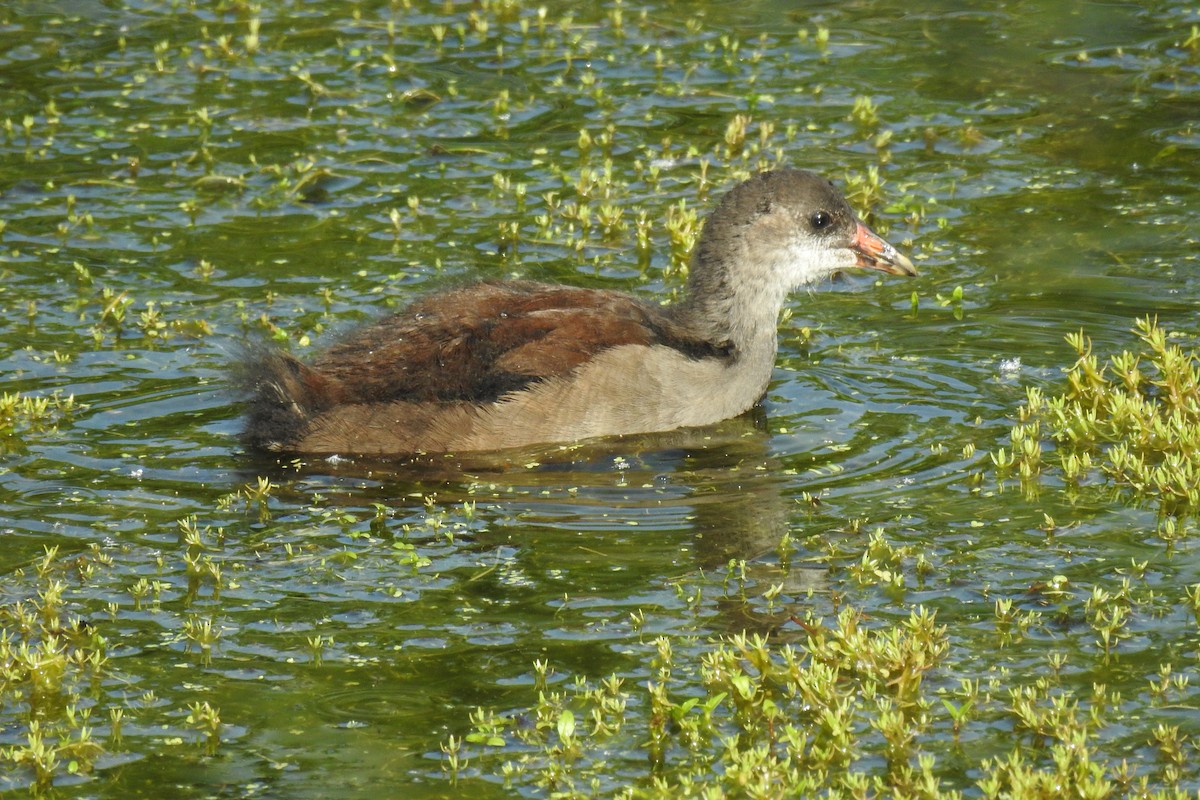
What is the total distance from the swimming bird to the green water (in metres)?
0.18

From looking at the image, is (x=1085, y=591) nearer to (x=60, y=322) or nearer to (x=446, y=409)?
(x=446, y=409)

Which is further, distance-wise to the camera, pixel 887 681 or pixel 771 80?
pixel 771 80

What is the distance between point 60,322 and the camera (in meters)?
9.80

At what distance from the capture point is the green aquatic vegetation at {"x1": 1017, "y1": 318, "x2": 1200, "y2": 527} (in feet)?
24.4

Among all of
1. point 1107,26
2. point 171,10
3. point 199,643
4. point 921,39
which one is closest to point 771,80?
point 921,39

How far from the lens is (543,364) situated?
850 cm

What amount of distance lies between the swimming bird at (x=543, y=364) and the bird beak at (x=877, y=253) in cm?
39

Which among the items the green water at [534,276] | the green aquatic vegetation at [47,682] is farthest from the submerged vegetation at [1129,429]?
the green aquatic vegetation at [47,682]

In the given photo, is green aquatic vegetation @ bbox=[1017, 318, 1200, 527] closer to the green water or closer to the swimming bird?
the green water

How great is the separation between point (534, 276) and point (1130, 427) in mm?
3677

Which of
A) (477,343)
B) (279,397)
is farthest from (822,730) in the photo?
(279,397)

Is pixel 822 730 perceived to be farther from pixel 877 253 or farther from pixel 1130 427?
pixel 877 253

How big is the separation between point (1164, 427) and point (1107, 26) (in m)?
6.85

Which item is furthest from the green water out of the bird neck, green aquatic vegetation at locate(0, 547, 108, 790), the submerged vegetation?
the bird neck
